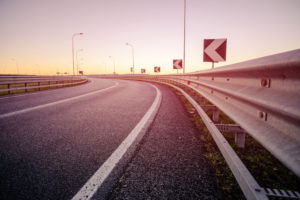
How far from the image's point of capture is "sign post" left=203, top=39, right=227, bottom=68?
17.0 ft

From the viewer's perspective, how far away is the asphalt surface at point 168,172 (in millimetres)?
1683

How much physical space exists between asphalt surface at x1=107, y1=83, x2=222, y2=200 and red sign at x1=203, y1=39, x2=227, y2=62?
3.02 m

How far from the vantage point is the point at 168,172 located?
2051mm

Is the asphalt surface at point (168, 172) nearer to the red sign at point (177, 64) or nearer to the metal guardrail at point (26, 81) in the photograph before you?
the metal guardrail at point (26, 81)

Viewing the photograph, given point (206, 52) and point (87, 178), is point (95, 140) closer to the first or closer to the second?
point (87, 178)

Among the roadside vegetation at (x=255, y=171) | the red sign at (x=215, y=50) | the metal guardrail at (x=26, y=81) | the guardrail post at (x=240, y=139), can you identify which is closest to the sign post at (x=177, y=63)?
the red sign at (x=215, y=50)

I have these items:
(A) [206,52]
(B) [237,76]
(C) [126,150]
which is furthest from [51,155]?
(A) [206,52]

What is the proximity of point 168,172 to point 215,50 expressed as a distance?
172 inches

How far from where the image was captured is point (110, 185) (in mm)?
1788

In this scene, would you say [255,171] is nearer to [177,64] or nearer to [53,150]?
[53,150]

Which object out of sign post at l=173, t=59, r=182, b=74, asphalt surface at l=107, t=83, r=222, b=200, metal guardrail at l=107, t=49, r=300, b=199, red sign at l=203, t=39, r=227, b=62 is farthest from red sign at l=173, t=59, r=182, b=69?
metal guardrail at l=107, t=49, r=300, b=199

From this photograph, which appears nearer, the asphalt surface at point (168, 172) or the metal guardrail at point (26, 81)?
the asphalt surface at point (168, 172)

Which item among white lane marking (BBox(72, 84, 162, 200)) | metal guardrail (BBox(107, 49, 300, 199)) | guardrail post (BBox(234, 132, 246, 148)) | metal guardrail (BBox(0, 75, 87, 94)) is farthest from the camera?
metal guardrail (BBox(0, 75, 87, 94))

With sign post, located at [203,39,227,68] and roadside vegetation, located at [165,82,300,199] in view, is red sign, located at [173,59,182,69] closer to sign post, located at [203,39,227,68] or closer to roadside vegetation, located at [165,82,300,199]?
sign post, located at [203,39,227,68]
